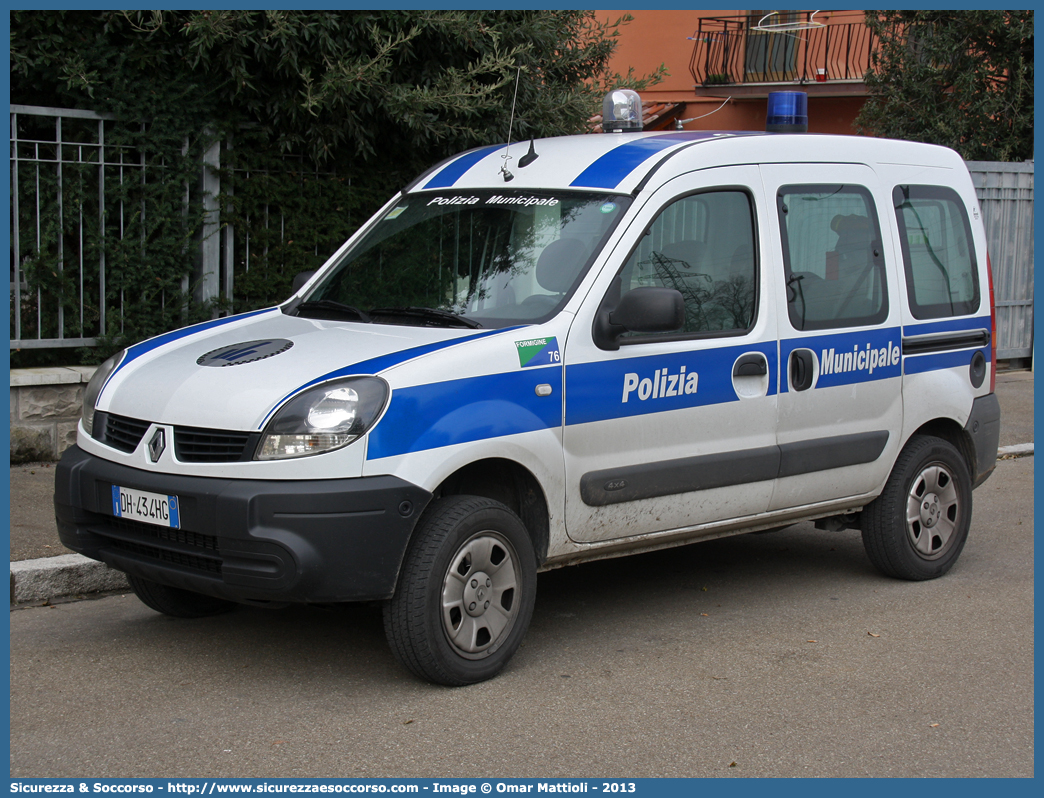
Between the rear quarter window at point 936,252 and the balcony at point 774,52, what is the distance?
14.9 m

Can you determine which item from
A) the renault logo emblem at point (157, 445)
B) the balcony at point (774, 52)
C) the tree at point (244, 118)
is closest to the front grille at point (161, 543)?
the renault logo emblem at point (157, 445)

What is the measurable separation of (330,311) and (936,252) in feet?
10.2

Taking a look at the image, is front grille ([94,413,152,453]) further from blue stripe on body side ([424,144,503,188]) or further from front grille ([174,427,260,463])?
blue stripe on body side ([424,144,503,188])

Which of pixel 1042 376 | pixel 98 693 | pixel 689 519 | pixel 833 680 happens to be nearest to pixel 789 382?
pixel 689 519

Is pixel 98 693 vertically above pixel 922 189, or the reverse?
pixel 922 189

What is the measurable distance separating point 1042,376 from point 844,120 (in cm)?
1125

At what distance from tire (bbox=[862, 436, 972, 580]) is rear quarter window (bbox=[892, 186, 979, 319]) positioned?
71 centimetres

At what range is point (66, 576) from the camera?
5699mm

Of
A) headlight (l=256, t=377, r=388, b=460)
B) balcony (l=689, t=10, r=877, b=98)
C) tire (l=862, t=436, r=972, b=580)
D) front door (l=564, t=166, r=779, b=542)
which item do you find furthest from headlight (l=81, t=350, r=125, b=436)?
balcony (l=689, t=10, r=877, b=98)

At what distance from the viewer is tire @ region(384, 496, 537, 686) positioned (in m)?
4.27

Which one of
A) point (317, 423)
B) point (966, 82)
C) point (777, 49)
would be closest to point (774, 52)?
point (777, 49)

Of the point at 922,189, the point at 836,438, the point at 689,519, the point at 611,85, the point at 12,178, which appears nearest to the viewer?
the point at 689,519

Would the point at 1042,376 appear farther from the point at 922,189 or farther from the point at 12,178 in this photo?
the point at 12,178

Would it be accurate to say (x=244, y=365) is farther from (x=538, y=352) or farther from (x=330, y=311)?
(x=538, y=352)
